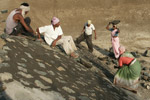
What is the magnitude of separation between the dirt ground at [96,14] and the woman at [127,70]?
607 centimetres

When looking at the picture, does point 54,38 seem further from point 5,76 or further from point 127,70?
point 5,76

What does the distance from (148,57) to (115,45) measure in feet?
5.96

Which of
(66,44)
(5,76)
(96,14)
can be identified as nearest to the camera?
(5,76)

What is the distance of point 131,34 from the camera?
12.6 meters

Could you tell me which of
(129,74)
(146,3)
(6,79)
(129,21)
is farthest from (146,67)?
(146,3)

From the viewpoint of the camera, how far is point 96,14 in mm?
15930

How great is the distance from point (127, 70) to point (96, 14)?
10941 millimetres

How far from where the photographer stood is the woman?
18.2 ft

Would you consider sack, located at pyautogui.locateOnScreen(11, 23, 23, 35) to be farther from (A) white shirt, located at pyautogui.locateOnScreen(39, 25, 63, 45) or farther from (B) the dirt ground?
(B) the dirt ground

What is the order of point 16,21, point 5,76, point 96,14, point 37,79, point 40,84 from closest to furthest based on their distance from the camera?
point 5,76 → point 40,84 → point 37,79 → point 16,21 → point 96,14

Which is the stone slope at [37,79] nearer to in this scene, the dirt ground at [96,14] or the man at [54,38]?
the man at [54,38]

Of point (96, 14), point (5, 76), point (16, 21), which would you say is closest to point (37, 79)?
point (5, 76)

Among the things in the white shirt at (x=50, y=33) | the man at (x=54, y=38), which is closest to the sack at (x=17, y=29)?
the man at (x=54, y=38)

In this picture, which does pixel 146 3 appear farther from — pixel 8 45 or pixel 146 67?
pixel 8 45
